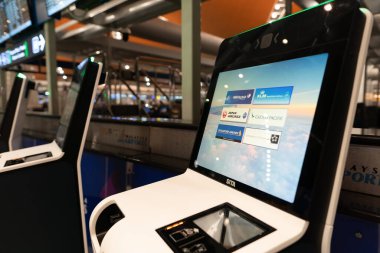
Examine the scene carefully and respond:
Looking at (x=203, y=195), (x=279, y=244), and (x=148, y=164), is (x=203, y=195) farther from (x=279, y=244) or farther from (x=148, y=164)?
(x=148, y=164)

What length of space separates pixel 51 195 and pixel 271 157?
3.15 ft

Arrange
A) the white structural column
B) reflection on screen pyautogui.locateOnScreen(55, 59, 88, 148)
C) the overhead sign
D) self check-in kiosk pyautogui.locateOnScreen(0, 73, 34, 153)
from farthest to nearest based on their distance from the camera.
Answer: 1. the overhead sign
2. self check-in kiosk pyautogui.locateOnScreen(0, 73, 34, 153)
3. the white structural column
4. reflection on screen pyautogui.locateOnScreen(55, 59, 88, 148)

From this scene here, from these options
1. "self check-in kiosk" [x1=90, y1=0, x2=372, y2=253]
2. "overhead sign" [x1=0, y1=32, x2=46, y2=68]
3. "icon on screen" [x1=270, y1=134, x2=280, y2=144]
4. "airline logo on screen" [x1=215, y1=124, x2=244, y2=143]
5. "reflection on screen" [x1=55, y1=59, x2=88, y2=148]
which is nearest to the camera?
"self check-in kiosk" [x1=90, y1=0, x2=372, y2=253]

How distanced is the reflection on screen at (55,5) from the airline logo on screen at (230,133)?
7.32 ft

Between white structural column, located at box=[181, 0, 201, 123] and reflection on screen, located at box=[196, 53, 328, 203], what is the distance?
3.07 ft

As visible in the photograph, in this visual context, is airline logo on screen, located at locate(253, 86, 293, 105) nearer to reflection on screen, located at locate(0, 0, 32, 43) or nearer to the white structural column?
the white structural column

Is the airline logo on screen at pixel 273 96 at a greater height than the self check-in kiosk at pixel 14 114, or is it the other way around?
the airline logo on screen at pixel 273 96

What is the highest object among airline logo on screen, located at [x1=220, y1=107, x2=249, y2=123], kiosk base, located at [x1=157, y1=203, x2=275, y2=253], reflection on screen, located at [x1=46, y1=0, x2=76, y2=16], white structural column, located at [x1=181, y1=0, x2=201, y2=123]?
reflection on screen, located at [x1=46, y1=0, x2=76, y2=16]

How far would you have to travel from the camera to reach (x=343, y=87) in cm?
47

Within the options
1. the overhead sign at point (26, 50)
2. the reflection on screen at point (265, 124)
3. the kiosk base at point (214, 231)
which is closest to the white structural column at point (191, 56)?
the reflection on screen at point (265, 124)

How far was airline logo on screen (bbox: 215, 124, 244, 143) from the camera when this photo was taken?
68cm

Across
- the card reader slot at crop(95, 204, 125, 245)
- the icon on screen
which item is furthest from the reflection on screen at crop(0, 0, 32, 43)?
the icon on screen

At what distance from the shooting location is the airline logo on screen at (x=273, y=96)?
58 centimetres

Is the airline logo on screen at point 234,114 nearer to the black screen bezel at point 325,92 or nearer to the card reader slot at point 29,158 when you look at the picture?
the black screen bezel at point 325,92
